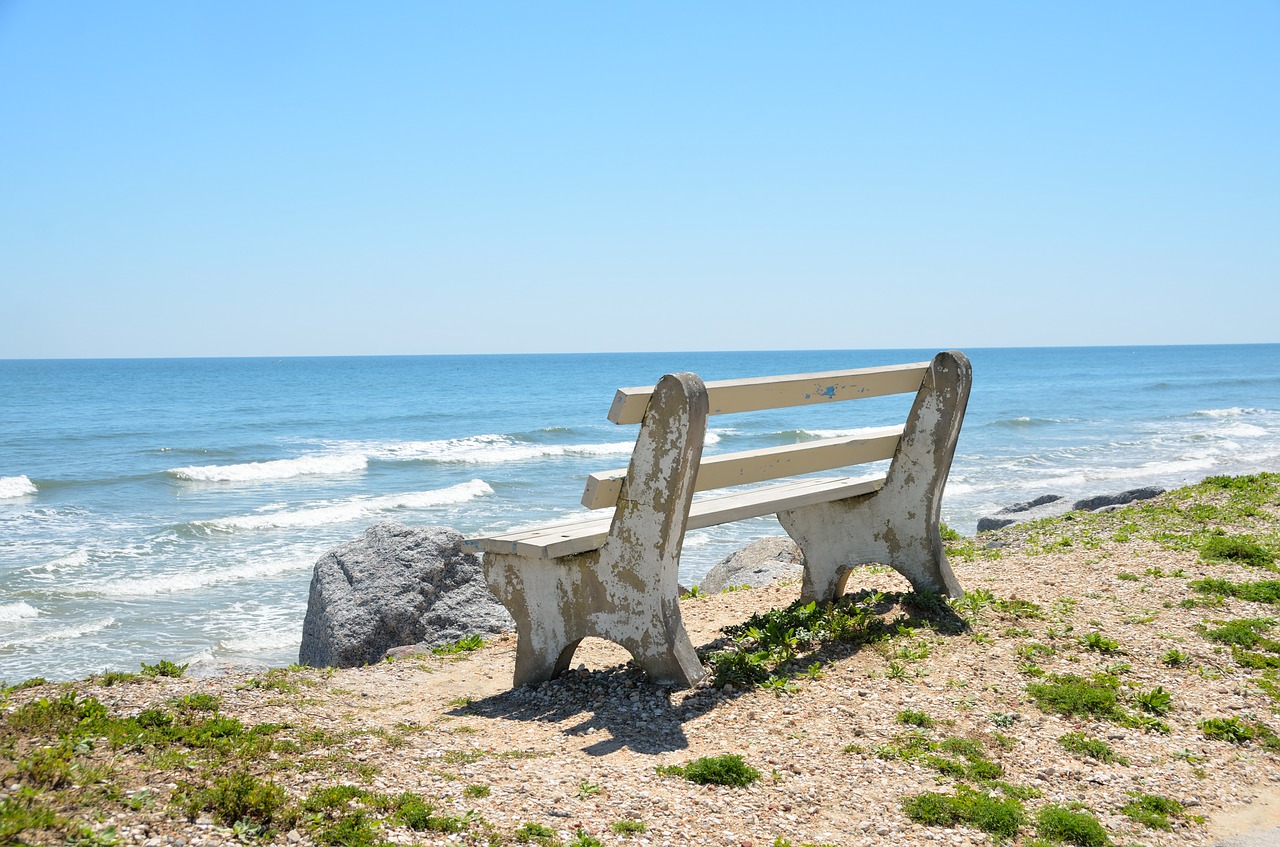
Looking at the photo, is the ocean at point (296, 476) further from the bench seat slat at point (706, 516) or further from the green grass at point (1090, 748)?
the green grass at point (1090, 748)

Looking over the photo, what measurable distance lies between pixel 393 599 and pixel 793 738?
15.9 ft

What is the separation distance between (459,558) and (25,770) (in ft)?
18.3

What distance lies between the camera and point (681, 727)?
14.8 ft

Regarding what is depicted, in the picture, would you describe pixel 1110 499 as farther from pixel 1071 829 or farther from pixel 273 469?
pixel 273 469

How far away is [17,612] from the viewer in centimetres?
1129

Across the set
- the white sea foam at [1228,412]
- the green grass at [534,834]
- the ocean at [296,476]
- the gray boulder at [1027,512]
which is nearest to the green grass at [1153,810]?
the green grass at [534,834]

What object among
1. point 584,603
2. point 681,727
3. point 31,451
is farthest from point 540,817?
point 31,451

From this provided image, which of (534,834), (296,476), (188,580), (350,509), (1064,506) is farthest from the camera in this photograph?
(296,476)

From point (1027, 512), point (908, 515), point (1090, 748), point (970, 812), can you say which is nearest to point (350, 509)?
point (1027, 512)

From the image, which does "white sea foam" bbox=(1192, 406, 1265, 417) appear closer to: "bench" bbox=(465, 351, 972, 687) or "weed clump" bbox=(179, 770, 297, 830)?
"bench" bbox=(465, 351, 972, 687)

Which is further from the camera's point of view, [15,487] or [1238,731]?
[15,487]

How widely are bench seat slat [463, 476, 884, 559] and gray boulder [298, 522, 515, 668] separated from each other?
3.20 meters

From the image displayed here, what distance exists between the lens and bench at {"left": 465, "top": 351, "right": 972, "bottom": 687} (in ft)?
14.7

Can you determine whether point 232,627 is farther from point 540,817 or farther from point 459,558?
point 540,817
